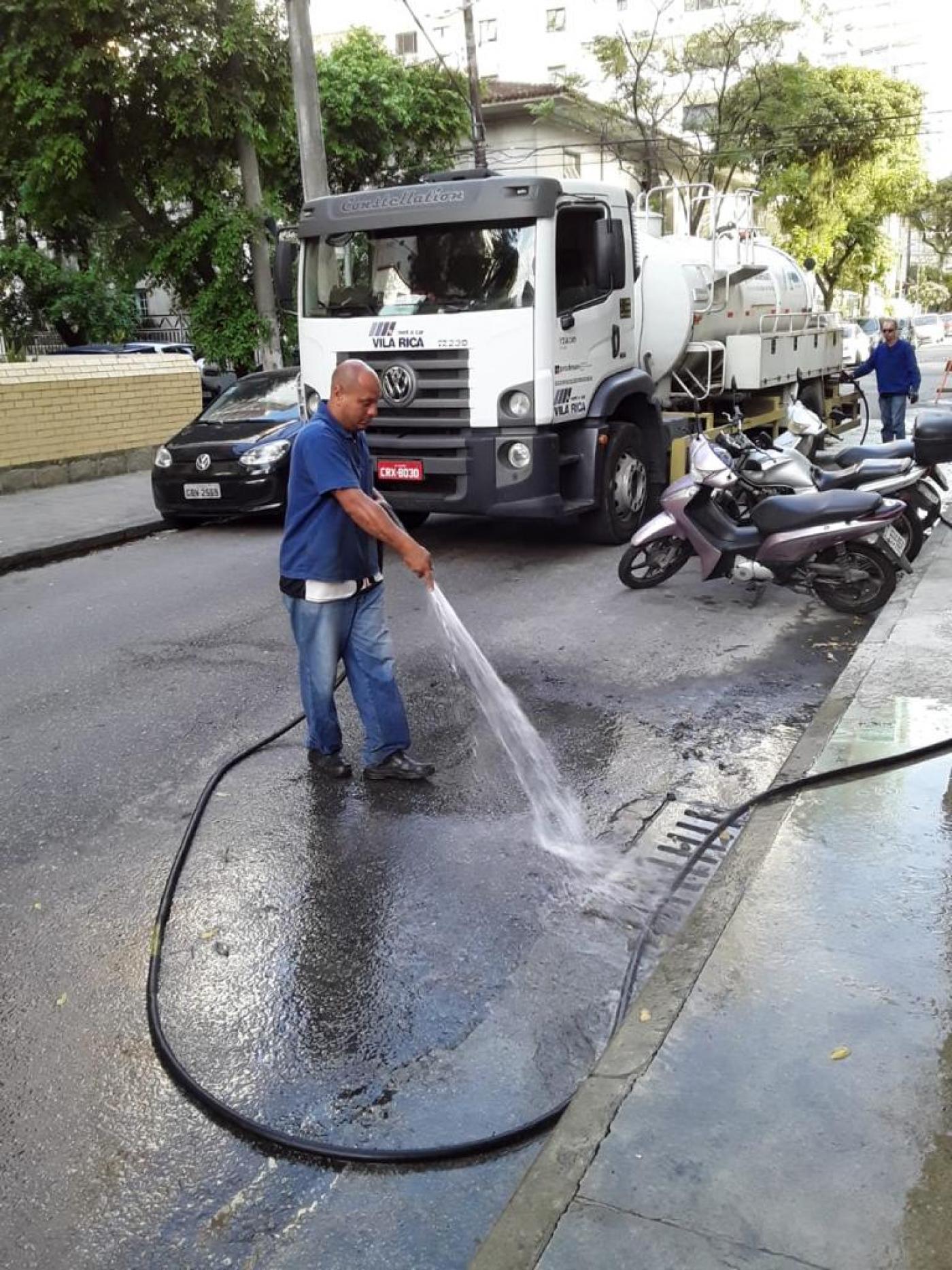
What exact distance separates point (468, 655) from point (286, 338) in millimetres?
16595

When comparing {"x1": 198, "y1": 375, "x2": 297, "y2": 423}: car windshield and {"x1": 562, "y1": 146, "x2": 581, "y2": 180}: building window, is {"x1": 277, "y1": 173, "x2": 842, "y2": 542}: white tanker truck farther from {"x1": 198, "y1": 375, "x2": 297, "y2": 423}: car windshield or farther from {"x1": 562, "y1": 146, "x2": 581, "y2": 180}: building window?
{"x1": 562, "y1": 146, "x2": 581, "y2": 180}: building window

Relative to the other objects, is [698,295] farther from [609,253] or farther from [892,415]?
[892,415]

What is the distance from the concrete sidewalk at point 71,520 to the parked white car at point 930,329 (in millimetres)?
43989

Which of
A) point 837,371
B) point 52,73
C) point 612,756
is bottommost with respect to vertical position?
point 612,756

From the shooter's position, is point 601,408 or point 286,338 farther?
point 286,338

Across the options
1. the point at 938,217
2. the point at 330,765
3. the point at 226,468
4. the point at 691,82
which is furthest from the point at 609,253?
the point at 938,217

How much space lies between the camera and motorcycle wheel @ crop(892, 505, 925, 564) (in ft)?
28.1

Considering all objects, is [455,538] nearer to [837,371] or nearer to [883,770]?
[883,770]

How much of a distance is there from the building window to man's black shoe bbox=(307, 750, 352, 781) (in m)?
35.0

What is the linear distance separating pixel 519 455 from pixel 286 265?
2.96 meters

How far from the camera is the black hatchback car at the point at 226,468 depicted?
11273 millimetres

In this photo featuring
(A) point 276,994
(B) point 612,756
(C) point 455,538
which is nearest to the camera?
(A) point 276,994

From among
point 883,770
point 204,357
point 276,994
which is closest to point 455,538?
point 883,770

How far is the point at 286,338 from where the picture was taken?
72.4ft
